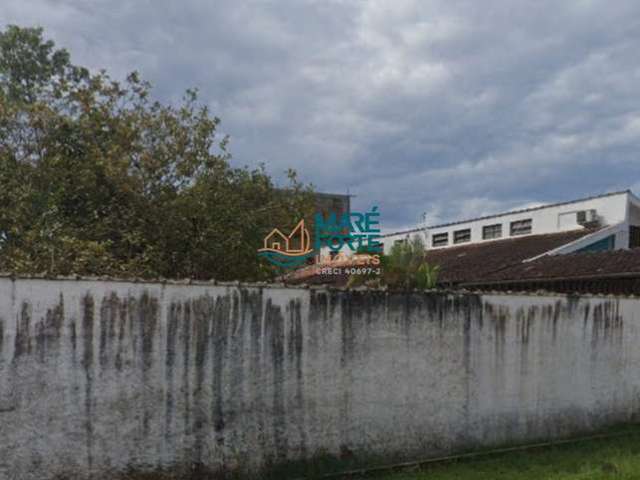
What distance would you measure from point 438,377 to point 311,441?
169 centimetres

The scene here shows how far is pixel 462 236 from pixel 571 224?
615 centimetres

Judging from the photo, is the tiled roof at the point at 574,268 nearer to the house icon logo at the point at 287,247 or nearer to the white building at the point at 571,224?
the white building at the point at 571,224

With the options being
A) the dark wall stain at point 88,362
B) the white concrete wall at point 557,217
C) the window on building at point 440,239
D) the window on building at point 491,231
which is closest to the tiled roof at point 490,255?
the white concrete wall at point 557,217

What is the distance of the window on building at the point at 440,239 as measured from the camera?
1086 inches

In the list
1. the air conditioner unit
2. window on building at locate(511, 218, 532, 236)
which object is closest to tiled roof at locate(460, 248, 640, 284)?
the air conditioner unit

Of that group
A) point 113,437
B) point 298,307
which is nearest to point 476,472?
point 298,307

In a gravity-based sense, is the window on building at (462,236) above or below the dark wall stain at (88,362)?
above

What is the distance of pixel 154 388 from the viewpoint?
17.8ft

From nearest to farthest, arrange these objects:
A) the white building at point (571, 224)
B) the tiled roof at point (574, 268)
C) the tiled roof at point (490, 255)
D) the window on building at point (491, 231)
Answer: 1. the tiled roof at point (574, 268)
2. the tiled roof at point (490, 255)
3. the white building at point (571, 224)
4. the window on building at point (491, 231)

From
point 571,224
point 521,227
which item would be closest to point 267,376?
point 571,224

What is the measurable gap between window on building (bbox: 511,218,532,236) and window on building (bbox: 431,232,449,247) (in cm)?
401

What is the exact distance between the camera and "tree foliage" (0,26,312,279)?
1021 cm

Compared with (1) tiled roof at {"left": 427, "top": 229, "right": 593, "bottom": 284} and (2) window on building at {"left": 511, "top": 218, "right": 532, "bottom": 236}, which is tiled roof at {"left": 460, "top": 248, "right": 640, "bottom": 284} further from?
(2) window on building at {"left": 511, "top": 218, "right": 532, "bottom": 236}

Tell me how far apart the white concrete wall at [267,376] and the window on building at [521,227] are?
15.7 m
